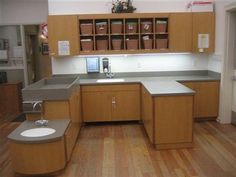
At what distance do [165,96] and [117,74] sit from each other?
Answer: 81.2 inches

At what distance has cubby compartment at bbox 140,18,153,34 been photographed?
17.2 ft

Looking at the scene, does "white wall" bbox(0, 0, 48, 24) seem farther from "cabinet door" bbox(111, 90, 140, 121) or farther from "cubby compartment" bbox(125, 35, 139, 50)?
"cabinet door" bbox(111, 90, 140, 121)

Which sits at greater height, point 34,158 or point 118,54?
point 118,54

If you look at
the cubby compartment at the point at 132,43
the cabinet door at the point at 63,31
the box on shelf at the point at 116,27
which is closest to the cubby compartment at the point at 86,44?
the cabinet door at the point at 63,31

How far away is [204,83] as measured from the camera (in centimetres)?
509

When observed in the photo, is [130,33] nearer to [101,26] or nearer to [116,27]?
[116,27]

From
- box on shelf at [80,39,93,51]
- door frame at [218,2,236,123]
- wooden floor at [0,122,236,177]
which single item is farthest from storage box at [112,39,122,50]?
door frame at [218,2,236,123]

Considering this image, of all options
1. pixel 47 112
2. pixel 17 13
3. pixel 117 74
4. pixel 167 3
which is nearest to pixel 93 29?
pixel 117 74

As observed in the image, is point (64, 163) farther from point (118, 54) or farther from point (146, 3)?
point (146, 3)

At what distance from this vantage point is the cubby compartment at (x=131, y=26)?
5227 mm

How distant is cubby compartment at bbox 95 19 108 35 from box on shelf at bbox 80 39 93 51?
0.25m

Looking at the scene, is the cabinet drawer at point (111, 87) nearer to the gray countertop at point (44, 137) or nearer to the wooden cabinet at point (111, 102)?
the wooden cabinet at point (111, 102)

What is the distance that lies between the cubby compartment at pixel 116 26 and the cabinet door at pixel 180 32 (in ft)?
3.25

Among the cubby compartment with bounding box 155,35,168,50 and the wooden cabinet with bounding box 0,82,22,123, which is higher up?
the cubby compartment with bounding box 155,35,168,50
